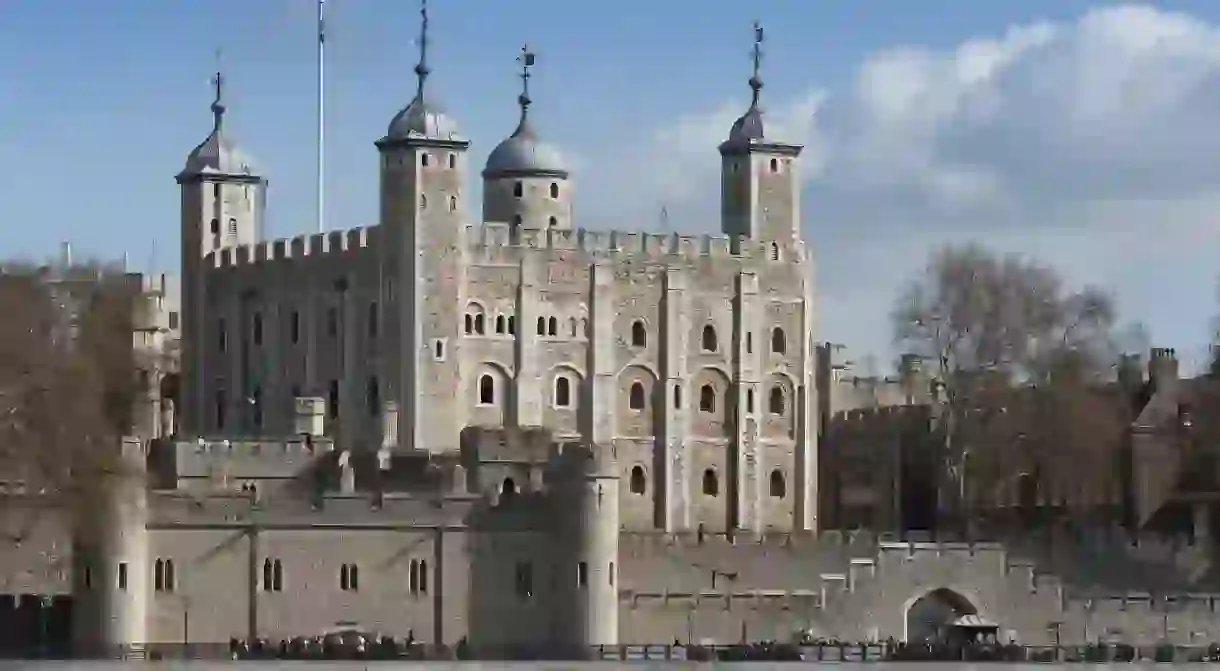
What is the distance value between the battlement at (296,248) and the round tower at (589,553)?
2436 centimetres

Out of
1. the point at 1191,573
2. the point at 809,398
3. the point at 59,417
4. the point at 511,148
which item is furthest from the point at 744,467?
the point at 59,417

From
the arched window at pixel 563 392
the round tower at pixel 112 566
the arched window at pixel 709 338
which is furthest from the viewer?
the arched window at pixel 709 338

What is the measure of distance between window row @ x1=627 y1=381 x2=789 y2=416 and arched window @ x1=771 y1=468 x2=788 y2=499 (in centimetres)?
176

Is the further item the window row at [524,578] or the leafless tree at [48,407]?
the leafless tree at [48,407]

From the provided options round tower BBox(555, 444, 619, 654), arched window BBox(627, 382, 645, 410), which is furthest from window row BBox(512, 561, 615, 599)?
arched window BBox(627, 382, 645, 410)

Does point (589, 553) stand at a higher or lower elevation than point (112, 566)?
higher

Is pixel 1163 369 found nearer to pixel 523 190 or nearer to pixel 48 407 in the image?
pixel 523 190

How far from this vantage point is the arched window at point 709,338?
120875 millimetres

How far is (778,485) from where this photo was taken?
122 meters

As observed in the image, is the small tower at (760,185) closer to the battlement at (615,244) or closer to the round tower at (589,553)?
the battlement at (615,244)

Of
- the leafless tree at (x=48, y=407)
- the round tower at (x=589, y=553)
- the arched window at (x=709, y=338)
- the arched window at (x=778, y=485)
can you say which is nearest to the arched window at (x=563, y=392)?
the arched window at (x=709, y=338)

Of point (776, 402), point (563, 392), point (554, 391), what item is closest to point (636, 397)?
point (563, 392)

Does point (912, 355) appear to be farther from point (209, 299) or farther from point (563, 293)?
point (209, 299)

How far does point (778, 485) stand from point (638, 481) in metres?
4.92
